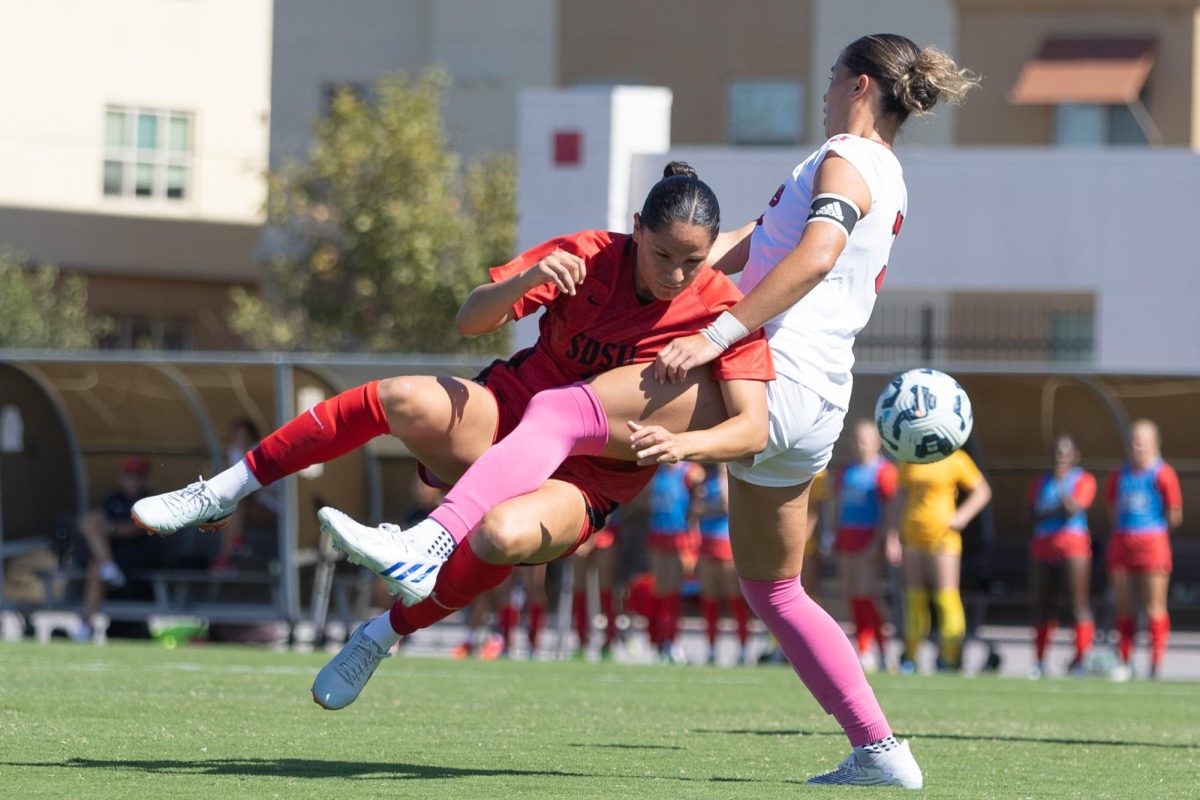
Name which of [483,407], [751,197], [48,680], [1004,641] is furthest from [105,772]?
[751,197]

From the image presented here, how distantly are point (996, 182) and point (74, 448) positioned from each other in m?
10.1

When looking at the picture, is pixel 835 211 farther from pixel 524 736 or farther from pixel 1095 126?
pixel 1095 126

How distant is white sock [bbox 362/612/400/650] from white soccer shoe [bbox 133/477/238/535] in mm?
490

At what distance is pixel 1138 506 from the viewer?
1426cm

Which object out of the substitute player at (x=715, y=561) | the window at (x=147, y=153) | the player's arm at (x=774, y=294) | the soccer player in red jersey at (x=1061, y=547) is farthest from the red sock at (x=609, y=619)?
the window at (x=147, y=153)

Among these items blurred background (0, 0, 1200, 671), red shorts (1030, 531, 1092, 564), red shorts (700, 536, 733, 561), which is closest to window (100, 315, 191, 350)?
blurred background (0, 0, 1200, 671)

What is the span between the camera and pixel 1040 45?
30.7 metres

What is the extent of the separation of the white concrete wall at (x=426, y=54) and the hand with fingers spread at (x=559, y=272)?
1124 inches

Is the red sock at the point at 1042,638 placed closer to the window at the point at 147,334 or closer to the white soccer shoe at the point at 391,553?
the white soccer shoe at the point at 391,553

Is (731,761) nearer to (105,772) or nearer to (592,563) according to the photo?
(105,772)

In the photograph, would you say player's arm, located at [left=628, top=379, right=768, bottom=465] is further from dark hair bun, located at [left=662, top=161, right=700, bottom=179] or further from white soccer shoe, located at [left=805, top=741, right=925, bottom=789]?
white soccer shoe, located at [left=805, top=741, right=925, bottom=789]

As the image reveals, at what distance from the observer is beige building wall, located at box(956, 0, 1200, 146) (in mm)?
30219

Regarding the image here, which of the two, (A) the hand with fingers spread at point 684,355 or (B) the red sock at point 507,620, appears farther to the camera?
(B) the red sock at point 507,620

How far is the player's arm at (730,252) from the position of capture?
18.9ft
